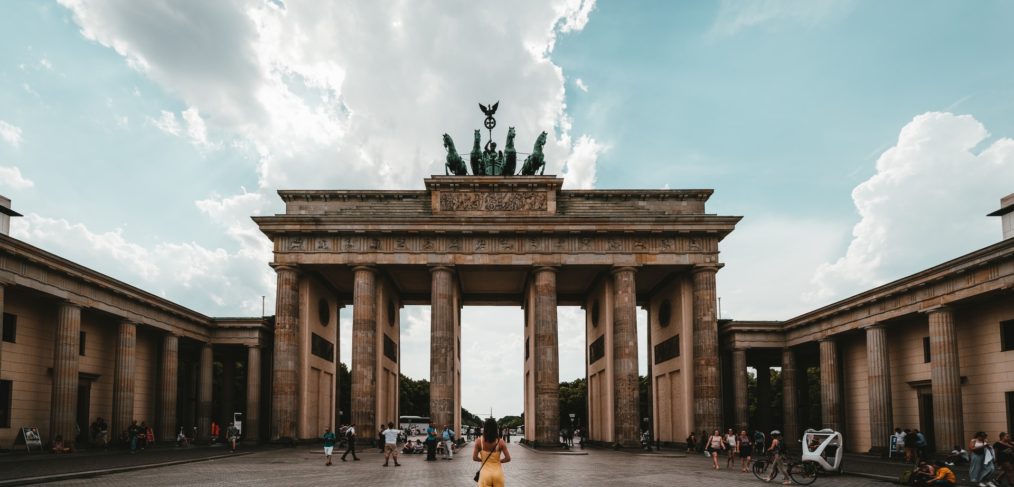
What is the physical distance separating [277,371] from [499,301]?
2030 centimetres

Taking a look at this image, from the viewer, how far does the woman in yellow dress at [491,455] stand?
11766 millimetres

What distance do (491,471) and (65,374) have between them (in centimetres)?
2884

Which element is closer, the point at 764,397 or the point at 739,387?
the point at 739,387

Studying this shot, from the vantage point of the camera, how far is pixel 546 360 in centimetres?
4522

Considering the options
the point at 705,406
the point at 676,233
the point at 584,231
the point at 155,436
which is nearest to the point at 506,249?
the point at 584,231

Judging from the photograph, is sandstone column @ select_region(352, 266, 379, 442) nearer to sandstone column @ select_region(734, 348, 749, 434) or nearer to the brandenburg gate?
the brandenburg gate

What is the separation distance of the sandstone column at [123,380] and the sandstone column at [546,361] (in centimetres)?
2089

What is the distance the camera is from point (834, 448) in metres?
25.3

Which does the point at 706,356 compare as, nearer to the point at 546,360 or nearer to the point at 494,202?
the point at 546,360

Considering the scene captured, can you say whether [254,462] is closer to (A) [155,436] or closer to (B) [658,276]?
(A) [155,436]

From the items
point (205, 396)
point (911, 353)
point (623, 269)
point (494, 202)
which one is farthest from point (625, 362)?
point (205, 396)

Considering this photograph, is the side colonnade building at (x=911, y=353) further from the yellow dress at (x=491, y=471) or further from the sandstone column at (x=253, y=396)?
the sandstone column at (x=253, y=396)

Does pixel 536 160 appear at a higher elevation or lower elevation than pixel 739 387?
higher

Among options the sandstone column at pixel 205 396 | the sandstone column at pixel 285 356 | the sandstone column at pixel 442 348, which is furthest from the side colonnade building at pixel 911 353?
the sandstone column at pixel 205 396
